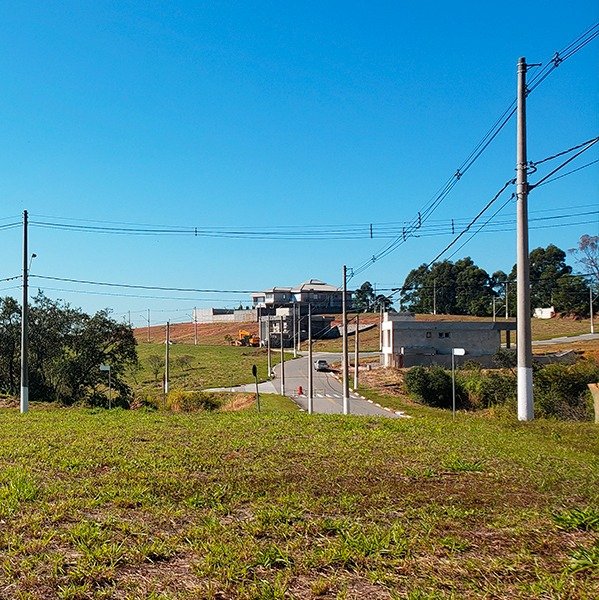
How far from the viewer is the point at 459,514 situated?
627cm

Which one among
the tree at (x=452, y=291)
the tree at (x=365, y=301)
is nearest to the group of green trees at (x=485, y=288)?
the tree at (x=452, y=291)

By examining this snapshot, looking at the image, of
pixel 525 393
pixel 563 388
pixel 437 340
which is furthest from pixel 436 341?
pixel 525 393

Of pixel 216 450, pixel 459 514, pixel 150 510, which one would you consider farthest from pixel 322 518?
pixel 216 450

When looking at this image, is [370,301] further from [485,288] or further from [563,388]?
[485,288]

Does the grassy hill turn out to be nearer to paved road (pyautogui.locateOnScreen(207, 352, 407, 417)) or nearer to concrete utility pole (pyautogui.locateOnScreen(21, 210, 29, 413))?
paved road (pyautogui.locateOnScreen(207, 352, 407, 417))

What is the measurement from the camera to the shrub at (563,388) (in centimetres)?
3098

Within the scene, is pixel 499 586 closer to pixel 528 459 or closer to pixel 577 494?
pixel 577 494

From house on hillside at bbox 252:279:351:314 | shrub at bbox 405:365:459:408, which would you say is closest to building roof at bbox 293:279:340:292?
house on hillside at bbox 252:279:351:314

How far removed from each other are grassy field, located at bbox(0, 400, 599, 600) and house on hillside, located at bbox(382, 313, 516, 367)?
4705 centimetres

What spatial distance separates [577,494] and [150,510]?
13.5 ft

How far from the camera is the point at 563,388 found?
35688mm

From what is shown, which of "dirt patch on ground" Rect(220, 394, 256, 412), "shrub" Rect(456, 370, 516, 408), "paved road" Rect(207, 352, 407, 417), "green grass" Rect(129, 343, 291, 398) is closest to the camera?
"paved road" Rect(207, 352, 407, 417)

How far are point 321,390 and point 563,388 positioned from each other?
1766cm

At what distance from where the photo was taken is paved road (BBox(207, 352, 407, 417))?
117 ft
